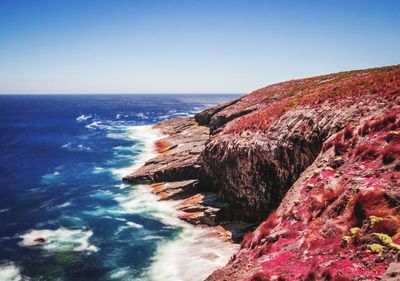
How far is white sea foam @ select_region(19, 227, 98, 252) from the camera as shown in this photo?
29.8 m

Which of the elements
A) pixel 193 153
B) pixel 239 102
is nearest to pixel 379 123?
pixel 193 153

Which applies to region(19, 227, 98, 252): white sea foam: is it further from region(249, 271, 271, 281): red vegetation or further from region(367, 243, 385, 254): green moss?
region(367, 243, 385, 254): green moss

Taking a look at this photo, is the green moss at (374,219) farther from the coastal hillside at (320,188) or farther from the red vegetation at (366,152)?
the red vegetation at (366,152)

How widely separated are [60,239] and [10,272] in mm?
6033

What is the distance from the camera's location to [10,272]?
25734 mm

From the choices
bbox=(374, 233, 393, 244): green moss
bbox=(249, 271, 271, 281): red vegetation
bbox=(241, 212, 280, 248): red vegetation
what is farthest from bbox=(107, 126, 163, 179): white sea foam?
bbox=(374, 233, 393, 244): green moss

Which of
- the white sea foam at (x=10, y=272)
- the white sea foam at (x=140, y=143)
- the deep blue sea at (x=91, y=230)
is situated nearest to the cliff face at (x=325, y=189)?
the deep blue sea at (x=91, y=230)

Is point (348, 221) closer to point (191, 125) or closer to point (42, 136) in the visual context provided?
point (191, 125)

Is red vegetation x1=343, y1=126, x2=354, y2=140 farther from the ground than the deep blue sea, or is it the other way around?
red vegetation x1=343, y1=126, x2=354, y2=140

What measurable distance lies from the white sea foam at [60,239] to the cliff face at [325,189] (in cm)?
1567

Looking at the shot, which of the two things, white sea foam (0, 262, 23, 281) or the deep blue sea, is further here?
the deep blue sea

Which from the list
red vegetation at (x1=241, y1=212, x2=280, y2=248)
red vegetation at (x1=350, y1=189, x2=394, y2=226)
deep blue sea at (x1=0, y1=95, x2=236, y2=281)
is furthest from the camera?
deep blue sea at (x1=0, y1=95, x2=236, y2=281)

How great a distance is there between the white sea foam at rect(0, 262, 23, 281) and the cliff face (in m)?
19.4

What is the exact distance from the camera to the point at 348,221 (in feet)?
38.3
